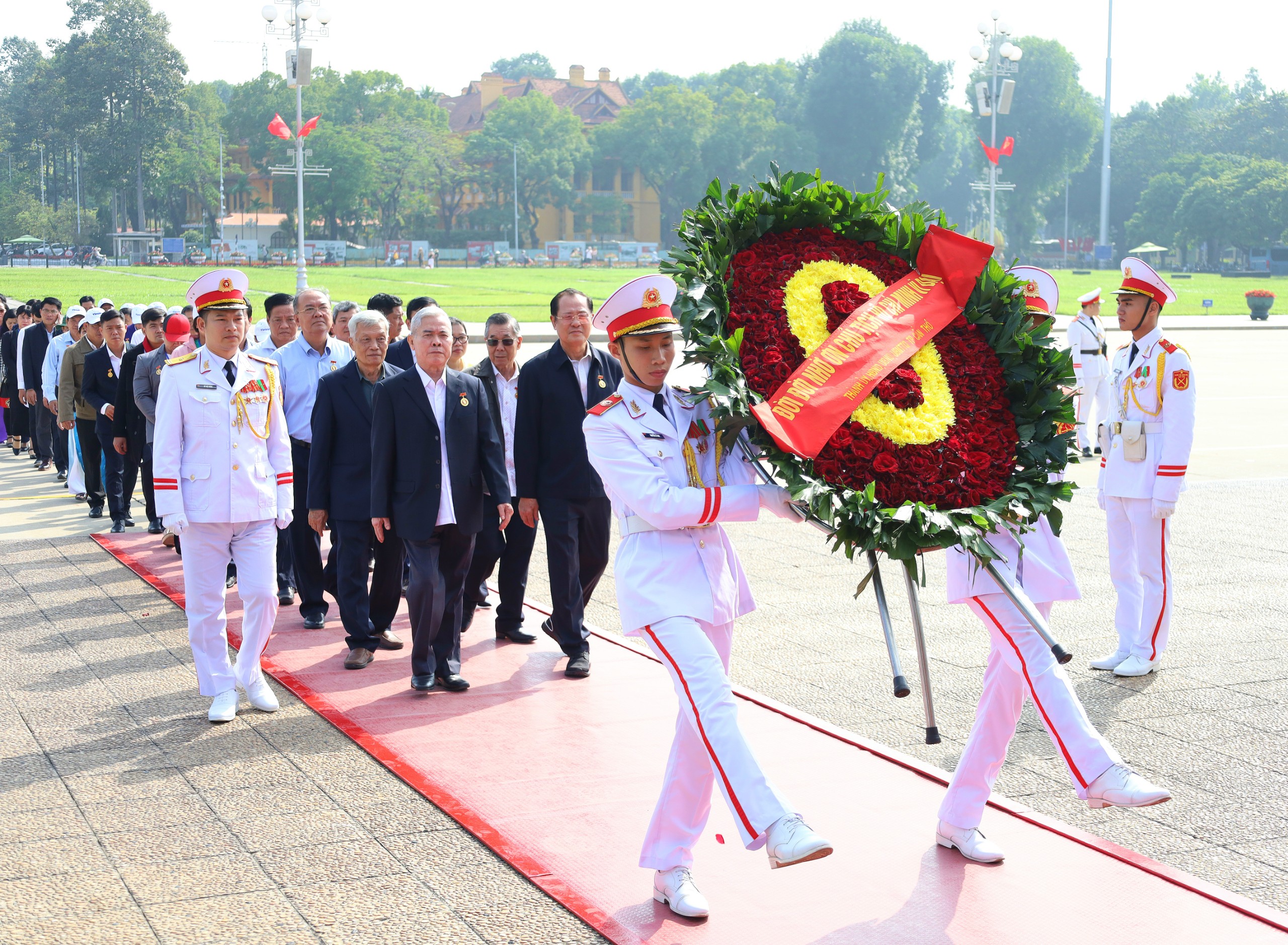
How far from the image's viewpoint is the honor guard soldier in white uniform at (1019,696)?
396 centimetres

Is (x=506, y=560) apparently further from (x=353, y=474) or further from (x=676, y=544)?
(x=676, y=544)

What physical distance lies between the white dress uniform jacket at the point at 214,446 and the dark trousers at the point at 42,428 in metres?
10.4

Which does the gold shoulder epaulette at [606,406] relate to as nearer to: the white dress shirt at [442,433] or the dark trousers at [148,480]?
the white dress shirt at [442,433]

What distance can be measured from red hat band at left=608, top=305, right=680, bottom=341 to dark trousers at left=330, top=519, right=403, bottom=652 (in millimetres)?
3437

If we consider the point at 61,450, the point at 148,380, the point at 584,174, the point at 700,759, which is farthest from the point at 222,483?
the point at 584,174

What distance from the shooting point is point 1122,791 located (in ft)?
12.8

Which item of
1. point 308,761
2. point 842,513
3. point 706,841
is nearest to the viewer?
point 842,513

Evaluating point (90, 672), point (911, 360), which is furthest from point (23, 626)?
point (911, 360)

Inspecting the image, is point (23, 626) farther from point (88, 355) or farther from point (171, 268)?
point (171, 268)

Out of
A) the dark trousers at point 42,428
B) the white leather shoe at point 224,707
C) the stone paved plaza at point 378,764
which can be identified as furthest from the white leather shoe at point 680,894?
the dark trousers at point 42,428

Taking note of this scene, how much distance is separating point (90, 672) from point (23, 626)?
1264mm

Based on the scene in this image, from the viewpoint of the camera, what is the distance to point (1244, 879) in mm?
4289

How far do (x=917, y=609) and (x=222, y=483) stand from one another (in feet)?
11.8

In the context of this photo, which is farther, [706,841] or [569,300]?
[569,300]
